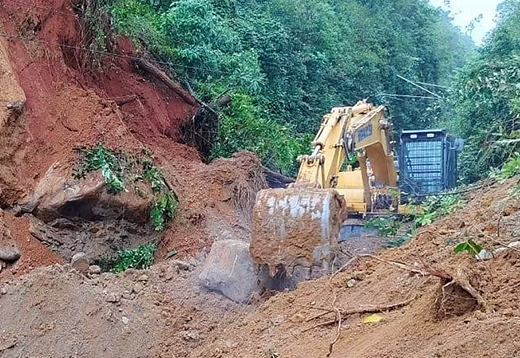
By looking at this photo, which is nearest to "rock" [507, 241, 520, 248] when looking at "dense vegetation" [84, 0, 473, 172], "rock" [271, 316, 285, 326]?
"rock" [271, 316, 285, 326]

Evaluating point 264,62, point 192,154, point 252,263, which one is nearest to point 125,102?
point 192,154

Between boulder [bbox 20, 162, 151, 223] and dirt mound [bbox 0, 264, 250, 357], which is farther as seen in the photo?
boulder [bbox 20, 162, 151, 223]

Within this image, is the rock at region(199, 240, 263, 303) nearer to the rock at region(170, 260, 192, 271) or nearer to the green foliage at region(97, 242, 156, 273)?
the rock at region(170, 260, 192, 271)

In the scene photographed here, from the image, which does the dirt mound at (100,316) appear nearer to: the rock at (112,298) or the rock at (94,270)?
the rock at (112,298)

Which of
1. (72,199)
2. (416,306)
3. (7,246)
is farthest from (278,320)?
(72,199)

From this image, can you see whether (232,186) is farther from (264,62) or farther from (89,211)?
(264,62)

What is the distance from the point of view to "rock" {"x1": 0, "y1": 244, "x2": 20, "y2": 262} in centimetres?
728

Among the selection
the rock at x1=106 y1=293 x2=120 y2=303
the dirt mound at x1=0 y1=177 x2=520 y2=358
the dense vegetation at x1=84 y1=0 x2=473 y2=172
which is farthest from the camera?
the dense vegetation at x1=84 y1=0 x2=473 y2=172

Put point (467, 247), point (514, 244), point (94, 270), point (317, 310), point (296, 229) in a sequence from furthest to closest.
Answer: point (94, 270)
point (296, 229)
point (317, 310)
point (514, 244)
point (467, 247)

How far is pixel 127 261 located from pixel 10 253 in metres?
1.46

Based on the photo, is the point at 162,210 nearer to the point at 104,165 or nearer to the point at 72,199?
the point at 104,165

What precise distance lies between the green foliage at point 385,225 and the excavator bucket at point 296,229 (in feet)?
12.1

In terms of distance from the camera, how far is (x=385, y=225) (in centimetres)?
960

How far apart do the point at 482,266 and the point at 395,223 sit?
19.7ft
